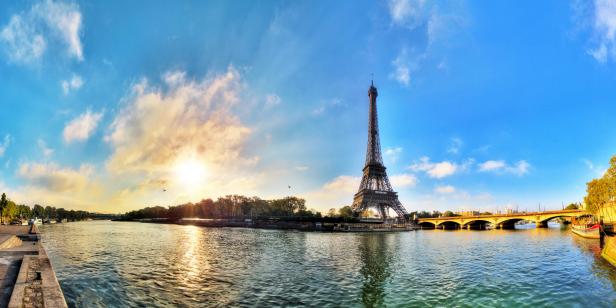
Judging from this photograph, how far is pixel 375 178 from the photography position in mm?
125062

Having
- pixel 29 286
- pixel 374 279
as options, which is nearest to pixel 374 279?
pixel 374 279

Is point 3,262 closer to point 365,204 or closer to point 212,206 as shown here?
point 365,204

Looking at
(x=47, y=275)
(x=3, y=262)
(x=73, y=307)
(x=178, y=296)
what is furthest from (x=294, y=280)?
(x=3, y=262)

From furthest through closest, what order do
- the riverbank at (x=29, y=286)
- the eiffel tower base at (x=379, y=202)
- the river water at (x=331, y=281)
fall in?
1. the eiffel tower base at (x=379, y=202)
2. the river water at (x=331, y=281)
3. the riverbank at (x=29, y=286)

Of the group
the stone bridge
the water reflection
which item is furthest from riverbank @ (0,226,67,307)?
the stone bridge

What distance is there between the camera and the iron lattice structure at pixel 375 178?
402 feet

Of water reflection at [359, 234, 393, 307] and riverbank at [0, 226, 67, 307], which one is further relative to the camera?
water reflection at [359, 234, 393, 307]

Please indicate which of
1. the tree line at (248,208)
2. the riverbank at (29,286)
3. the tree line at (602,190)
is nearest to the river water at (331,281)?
the riverbank at (29,286)

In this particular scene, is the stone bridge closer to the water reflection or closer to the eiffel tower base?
the eiffel tower base

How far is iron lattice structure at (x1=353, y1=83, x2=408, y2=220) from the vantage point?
402ft

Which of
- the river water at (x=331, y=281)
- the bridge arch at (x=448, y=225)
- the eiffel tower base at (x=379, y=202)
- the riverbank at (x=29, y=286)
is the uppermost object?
the eiffel tower base at (x=379, y=202)

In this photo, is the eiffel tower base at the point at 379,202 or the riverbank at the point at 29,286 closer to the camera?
the riverbank at the point at 29,286

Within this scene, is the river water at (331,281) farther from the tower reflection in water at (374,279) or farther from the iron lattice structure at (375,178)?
the iron lattice structure at (375,178)

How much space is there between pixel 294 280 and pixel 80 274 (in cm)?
1655
